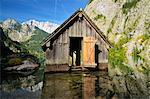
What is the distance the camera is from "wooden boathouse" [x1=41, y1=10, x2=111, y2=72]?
26.2 m

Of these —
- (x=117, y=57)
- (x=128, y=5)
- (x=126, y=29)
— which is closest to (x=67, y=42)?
(x=117, y=57)

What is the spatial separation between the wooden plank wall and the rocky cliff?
310 centimetres

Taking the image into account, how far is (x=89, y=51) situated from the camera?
27.9 m

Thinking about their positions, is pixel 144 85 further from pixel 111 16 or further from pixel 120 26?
pixel 111 16

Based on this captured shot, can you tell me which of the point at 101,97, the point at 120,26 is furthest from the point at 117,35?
the point at 101,97

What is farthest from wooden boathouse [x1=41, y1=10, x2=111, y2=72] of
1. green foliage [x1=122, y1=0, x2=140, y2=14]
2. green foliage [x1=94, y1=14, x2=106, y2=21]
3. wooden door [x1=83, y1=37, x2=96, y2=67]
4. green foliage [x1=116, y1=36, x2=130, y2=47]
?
green foliage [x1=94, y1=14, x2=106, y2=21]

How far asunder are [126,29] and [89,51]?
1407 centimetres

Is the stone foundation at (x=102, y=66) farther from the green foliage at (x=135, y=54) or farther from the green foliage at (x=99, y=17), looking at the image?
the green foliage at (x=99, y=17)

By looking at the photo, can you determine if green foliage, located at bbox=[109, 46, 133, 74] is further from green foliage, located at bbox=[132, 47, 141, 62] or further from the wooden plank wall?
the wooden plank wall

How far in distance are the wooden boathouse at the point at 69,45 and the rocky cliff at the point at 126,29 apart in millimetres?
2859

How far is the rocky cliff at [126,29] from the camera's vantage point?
101 ft

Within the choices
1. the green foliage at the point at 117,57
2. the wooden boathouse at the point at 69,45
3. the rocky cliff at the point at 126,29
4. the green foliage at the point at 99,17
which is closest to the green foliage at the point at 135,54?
the rocky cliff at the point at 126,29

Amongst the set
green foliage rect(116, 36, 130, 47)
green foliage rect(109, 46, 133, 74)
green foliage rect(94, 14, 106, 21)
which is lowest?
green foliage rect(109, 46, 133, 74)

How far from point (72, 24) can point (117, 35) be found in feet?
48.5
